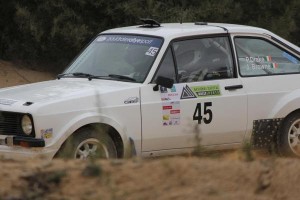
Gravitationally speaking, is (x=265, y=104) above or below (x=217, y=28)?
below

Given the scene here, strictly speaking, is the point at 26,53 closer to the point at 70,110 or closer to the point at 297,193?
the point at 70,110

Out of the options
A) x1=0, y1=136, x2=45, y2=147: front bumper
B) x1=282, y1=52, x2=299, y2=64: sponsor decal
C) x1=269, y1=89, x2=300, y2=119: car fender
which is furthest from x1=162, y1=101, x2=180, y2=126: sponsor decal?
x1=282, y1=52, x2=299, y2=64: sponsor decal

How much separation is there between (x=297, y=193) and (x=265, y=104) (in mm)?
3248

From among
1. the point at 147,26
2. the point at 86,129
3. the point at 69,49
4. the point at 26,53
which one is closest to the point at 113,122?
the point at 86,129

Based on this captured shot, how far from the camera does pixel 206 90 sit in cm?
740

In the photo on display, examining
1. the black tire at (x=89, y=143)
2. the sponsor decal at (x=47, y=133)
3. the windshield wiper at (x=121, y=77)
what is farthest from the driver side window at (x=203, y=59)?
the sponsor decal at (x=47, y=133)

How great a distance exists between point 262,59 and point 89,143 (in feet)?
8.55

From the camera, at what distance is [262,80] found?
25.7ft

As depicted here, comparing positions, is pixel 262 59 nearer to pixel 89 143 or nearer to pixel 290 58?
pixel 290 58

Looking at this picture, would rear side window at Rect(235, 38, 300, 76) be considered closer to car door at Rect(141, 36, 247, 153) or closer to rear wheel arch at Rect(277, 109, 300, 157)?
car door at Rect(141, 36, 247, 153)

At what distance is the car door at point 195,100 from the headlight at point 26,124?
124 cm

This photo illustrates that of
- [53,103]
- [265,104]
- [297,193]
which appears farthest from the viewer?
[265,104]

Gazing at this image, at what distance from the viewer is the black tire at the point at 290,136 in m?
7.84

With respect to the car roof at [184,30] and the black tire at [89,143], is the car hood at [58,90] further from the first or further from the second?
the car roof at [184,30]
